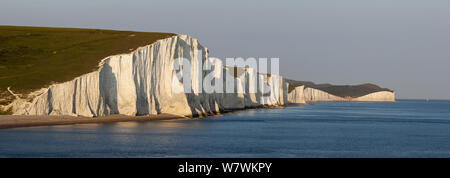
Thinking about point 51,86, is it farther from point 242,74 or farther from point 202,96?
point 242,74

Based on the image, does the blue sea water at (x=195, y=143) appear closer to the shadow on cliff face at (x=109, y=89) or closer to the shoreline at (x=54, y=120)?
the shoreline at (x=54, y=120)

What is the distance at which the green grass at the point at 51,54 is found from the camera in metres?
51.5

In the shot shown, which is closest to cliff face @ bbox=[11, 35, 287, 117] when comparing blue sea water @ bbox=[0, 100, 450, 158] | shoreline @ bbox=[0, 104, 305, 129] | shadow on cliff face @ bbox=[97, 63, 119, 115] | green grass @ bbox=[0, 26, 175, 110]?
shadow on cliff face @ bbox=[97, 63, 119, 115]

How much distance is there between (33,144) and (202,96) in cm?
3984

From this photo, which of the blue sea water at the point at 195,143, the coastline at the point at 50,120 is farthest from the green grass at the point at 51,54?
the blue sea water at the point at 195,143

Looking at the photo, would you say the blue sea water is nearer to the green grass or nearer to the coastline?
the coastline

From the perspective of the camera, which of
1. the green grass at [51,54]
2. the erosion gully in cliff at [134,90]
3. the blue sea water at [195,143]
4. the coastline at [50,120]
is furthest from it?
the green grass at [51,54]

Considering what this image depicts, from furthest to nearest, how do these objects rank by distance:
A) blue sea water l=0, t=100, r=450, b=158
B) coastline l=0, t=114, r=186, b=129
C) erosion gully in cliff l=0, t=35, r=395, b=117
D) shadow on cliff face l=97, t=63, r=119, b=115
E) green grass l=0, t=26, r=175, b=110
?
shadow on cliff face l=97, t=63, r=119, b=115 → green grass l=0, t=26, r=175, b=110 → erosion gully in cliff l=0, t=35, r=395, b=117 → coastline l=0, t=114, r=186, b=129 → blue sea water l=0, t=100, r=450, b=158

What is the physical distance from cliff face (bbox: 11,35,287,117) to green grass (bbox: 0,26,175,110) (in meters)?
1.27

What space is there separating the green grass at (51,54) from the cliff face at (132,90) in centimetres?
127

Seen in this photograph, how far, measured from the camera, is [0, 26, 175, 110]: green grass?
169 feet

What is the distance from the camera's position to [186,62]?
2650 inches

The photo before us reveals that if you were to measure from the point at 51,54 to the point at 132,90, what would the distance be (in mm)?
11780
